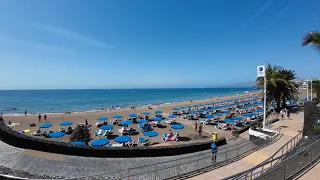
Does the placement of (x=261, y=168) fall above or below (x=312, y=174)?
below

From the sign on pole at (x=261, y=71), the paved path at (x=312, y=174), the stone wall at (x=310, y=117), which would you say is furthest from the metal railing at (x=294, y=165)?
the sign on pole at (x=261, y=71)

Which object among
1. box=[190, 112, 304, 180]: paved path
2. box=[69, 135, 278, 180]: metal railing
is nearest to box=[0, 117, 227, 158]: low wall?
box=[69, 135, 278, 180]: metal railing

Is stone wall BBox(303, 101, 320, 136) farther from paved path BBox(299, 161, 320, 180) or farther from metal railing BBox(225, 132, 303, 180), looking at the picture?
paved path BBox(299, 161, 320, 180)

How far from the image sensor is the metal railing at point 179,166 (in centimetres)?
880

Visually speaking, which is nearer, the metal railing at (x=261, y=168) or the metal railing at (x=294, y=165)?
the metal railing at (x=261, y=168)

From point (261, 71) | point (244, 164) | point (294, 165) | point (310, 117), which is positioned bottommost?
point (244, 164)

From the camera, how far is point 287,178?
6.29 meters

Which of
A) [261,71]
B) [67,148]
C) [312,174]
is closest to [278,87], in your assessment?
Answer: [261,71]

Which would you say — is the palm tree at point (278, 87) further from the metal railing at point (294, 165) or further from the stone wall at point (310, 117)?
the metal railing at point (294, 165)

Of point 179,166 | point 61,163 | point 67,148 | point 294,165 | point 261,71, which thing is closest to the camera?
point 294,165

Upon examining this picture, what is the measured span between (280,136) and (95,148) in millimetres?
14267

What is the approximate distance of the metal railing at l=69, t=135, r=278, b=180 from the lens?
28.9ft

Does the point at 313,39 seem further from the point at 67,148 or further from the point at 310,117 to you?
the point at 67,148

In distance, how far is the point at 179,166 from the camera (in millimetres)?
9891
